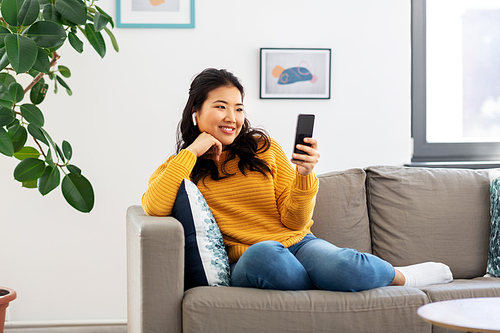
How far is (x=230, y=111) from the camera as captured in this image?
5.37ft

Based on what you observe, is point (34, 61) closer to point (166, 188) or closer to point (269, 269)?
point (166, 188)

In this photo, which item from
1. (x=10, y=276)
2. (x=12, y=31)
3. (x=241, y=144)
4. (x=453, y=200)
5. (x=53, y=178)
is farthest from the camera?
(x=10, y=276)

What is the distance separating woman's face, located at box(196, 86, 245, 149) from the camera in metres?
1.63

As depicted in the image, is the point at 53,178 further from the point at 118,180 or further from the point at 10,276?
the point at 10,276

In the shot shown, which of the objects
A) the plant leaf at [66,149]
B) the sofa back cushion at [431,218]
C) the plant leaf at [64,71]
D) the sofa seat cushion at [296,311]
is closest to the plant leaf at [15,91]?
the plant leaf at [66,149]

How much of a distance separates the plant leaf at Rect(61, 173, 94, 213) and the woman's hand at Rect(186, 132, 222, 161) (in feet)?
1.22

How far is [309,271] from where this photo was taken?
4.70 feet

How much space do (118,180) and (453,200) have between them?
1.48 metres

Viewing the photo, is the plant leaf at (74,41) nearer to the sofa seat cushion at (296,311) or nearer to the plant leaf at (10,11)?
the plant leaf at (10,11)

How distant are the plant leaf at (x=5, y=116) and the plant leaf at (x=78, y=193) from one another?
0.26 metres

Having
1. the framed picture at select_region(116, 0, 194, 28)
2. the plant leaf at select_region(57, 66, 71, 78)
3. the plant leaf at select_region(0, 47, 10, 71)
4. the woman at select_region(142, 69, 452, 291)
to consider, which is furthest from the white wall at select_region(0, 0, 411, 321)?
the plant leaf at select_region(0, 47, 10, 71)

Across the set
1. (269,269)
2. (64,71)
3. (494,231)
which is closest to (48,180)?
(64,71)

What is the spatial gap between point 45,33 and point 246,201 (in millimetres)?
836

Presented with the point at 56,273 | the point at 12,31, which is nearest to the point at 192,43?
the point at 12,31
